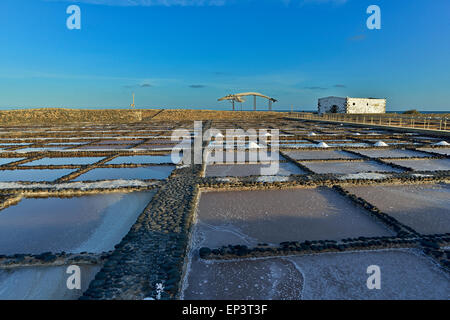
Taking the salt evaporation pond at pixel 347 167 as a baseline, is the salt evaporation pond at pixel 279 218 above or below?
below

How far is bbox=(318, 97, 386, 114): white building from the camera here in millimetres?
36500

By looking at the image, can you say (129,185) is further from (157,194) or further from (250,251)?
(250,251)

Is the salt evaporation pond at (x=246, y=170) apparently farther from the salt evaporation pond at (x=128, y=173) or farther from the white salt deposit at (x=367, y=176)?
the salt evaporation pond at (x=128, y=173)

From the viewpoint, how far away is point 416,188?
561 cm

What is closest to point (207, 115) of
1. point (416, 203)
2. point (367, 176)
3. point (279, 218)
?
point (367, 176)

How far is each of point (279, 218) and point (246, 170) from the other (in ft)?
11.0

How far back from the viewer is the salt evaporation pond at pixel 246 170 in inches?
276

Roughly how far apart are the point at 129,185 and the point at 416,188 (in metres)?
6.10

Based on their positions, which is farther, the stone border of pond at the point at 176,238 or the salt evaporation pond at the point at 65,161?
the salt evaporation pond at the point at 65,161

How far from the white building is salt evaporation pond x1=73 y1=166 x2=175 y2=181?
114 feet

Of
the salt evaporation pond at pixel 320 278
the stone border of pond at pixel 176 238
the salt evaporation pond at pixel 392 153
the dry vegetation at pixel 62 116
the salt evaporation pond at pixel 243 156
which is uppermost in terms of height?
the dry vegetation at pixel 62 116

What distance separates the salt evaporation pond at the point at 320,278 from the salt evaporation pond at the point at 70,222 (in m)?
1.49

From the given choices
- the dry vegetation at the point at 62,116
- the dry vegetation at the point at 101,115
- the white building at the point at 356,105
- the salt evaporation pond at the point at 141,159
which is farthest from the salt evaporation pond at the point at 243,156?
the white building at the point at 356,105

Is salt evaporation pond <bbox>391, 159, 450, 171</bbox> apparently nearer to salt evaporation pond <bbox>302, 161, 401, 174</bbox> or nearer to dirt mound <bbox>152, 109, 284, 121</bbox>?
salt evaporation pond <bbox>302, 161, 401, 174</bbox>
